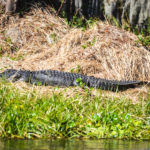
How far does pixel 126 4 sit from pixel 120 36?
1.65 meters

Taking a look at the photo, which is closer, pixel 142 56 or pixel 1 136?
pixel 1 136

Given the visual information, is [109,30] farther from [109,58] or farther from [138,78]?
[138,78]

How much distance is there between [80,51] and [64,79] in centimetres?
123

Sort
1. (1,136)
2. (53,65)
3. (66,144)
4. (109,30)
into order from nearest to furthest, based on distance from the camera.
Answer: (66,144), (1,136), (53,65), (109,30)

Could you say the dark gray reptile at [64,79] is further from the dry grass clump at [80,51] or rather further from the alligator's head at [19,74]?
the dry grass clump at [80,51]

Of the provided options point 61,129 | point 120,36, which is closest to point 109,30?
point 120,36

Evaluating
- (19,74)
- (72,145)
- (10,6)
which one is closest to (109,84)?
(19,74)

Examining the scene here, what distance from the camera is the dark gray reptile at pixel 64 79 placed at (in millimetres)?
5938

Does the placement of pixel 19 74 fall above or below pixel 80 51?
below

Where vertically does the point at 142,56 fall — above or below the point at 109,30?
below

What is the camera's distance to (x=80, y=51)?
721 centimetres

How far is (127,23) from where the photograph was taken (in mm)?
8461

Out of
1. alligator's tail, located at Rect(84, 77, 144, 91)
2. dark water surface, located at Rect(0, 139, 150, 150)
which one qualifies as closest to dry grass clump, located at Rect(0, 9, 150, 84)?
alligator's tail, located at Rect(84, 77, 144, 91)

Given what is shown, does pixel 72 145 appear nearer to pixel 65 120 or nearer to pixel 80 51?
pixel 65 120
